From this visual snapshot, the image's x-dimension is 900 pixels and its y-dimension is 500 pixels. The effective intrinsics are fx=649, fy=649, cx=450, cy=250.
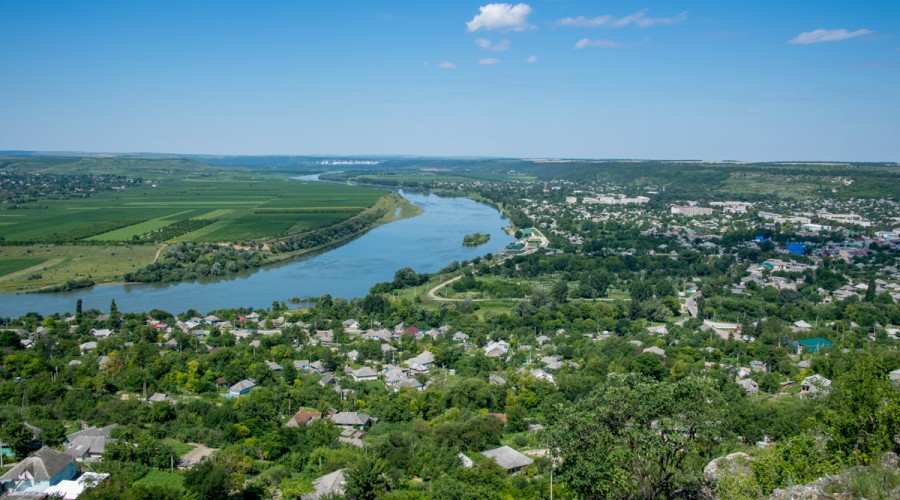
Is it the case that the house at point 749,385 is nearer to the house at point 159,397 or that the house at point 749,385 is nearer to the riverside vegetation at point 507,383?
the riverside vegetation at point 507,383

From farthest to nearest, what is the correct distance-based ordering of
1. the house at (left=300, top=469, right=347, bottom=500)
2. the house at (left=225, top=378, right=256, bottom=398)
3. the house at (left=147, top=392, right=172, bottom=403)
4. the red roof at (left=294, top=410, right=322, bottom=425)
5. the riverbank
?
the riverbank → the house at (left=225, top=378, right=256, bottom=398) → the house at (left=147, top=392, right=172, bottom=403) → the red roof at (left=294, top=410, right=322, bottom=425) → the house at (left=300, top=469, right=347, bottom=500)

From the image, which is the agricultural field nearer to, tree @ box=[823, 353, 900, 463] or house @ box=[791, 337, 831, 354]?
house @ box=[791, 337, 831, 354]

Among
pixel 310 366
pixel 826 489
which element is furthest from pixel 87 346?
pixel 826 489

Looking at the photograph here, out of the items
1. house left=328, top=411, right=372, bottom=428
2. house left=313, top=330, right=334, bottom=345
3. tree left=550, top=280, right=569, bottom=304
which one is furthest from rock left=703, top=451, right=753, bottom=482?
tree left=550, top=280, right=569, bottom=304

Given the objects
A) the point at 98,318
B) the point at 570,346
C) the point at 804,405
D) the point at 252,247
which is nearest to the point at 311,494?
the point at 804,405

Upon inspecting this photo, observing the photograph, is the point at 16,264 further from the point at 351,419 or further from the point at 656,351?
the point at 656,351

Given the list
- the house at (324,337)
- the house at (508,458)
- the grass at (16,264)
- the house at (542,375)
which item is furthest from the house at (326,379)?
the grass at (16,264)
